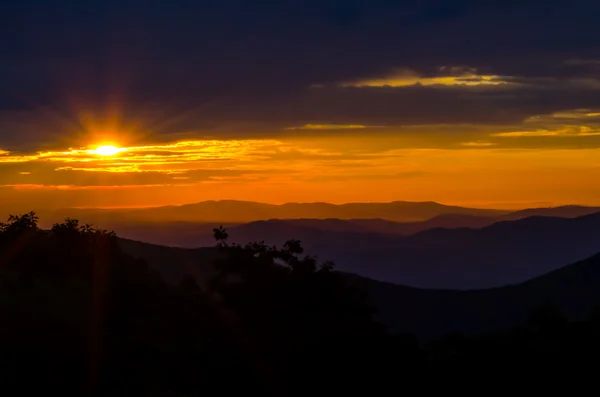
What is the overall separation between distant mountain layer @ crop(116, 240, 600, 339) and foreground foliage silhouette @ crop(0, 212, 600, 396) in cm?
2691

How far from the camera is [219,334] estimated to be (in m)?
31.5

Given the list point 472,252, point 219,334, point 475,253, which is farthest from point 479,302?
point 472,252

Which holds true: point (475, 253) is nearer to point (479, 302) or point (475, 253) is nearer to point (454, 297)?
point (454, 297)

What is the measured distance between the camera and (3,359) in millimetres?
23516

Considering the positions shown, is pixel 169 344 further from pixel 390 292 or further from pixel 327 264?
pixel 390 292

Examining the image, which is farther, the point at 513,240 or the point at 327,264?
the point at 513,240

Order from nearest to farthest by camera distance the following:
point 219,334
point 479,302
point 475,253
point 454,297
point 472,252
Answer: point 219,334 < point 479,302 < point 454,297 < point 475,253 < point 472,252

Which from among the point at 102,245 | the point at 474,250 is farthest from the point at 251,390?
the point at 474,250

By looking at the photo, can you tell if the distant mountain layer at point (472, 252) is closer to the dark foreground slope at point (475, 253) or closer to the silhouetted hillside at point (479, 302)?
the dark foreground slope at point (475, 253)

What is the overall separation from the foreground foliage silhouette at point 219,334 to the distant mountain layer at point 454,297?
2691 centimetres

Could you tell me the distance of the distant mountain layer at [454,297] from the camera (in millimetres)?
65188

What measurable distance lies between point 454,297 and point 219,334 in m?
46.5

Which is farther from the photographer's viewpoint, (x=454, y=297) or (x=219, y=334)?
(x=454, y=297)

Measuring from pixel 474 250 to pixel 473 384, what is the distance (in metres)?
163
